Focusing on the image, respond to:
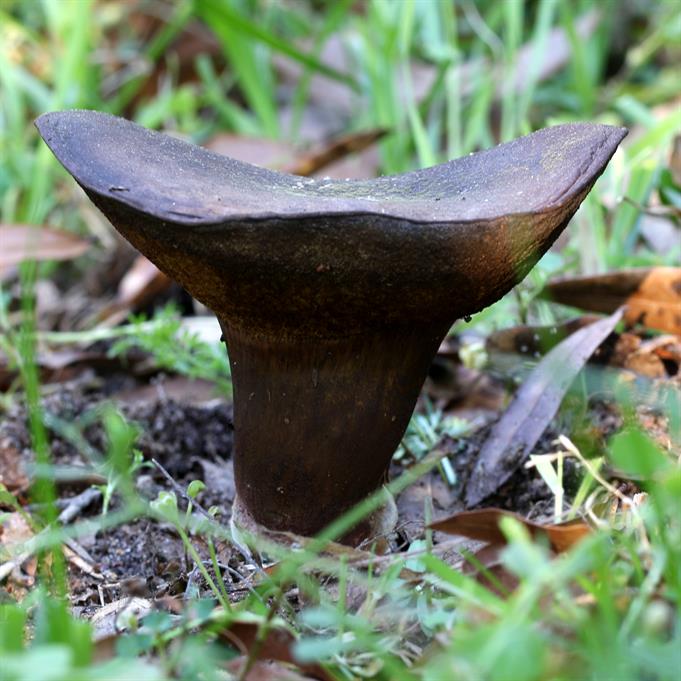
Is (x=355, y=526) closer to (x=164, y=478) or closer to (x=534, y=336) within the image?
(x=164, y=478)

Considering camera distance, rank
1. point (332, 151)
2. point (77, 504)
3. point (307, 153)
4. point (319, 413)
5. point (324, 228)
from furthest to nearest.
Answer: point (307, 153) < point (332, 151) < point (77, 504) < point (319, 413) < point (324, 228)

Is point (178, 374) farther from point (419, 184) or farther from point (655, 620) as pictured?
point (655, 620)

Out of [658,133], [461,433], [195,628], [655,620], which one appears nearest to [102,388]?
[461,433]

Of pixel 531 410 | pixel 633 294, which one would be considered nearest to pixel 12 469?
pixel 531 410

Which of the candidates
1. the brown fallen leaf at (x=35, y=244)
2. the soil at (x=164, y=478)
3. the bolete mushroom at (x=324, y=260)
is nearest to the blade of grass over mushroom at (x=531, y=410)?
the soil at (x=164, y=478)

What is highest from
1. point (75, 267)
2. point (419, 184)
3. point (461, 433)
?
point (419, 184)

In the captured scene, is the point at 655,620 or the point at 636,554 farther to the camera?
the point at 636,554
